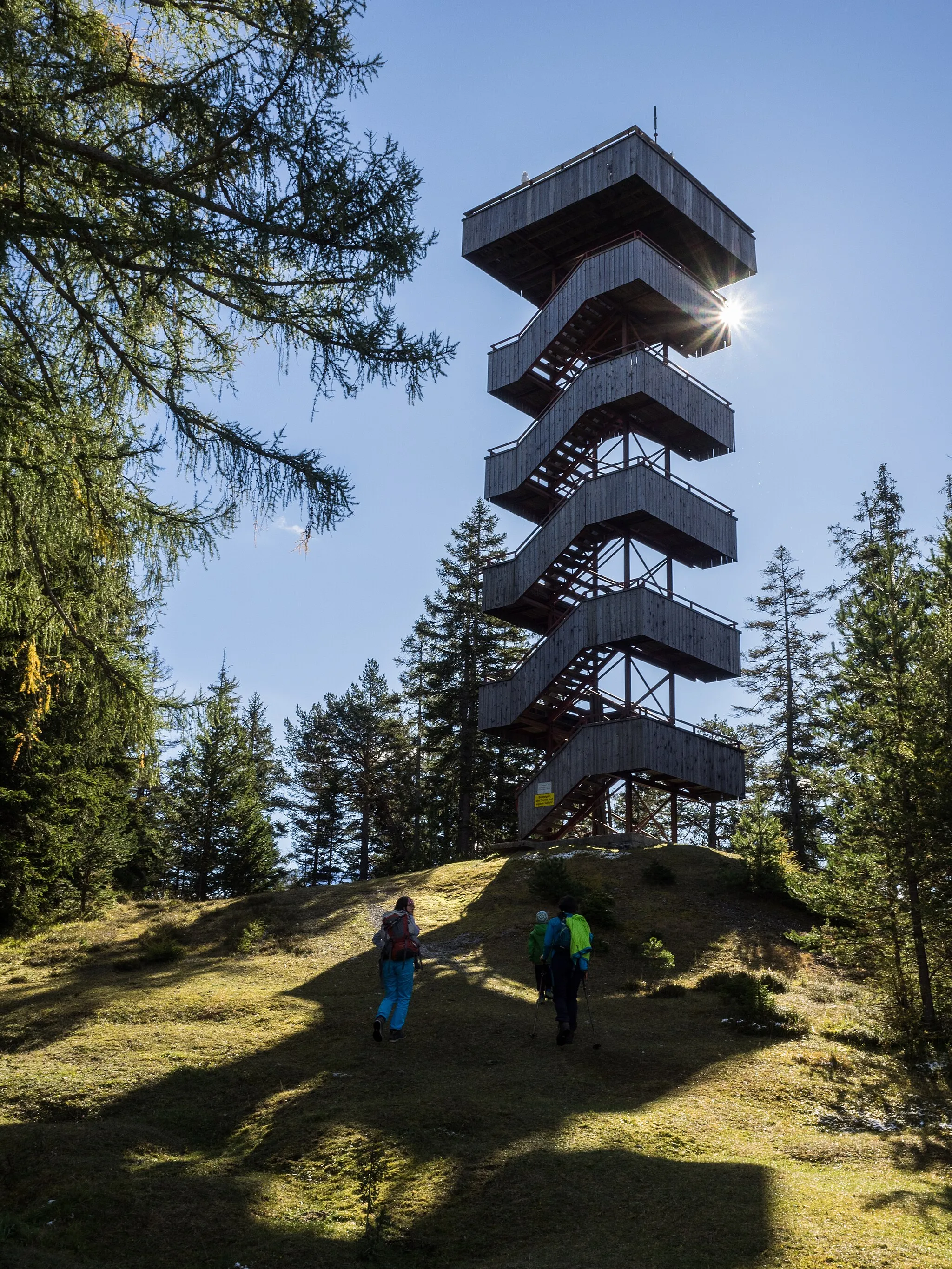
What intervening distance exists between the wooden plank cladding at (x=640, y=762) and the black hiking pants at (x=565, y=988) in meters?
13.9

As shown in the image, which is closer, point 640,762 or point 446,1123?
point 446,1123

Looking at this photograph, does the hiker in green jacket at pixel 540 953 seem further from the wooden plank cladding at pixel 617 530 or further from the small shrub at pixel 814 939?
the wooden plank cladding at pixel 617 530

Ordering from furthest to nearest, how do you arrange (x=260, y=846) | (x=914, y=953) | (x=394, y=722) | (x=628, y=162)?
1. (x=394, y=722)
2. (x=260, y=846)
3. (x=628, y=162)
4. (x=914, y=953)

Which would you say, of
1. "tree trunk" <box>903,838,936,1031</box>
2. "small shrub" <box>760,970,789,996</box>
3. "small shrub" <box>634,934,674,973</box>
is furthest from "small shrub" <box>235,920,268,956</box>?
"tree trunk" <box>903,838,936,1031</box>

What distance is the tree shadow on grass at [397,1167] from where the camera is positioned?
293 inches

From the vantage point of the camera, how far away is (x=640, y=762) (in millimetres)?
27438

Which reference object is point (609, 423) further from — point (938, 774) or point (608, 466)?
point (938, 774)

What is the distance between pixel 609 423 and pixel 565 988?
70.1ft

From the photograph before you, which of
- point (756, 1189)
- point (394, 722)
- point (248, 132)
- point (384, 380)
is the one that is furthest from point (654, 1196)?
point (394, 722)

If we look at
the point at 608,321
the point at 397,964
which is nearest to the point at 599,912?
the point at 397,964

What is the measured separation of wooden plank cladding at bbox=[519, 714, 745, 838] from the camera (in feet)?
91.0

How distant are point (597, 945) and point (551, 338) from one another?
18895 millimetres

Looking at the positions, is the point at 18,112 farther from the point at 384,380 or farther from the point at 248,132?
the point at 384,380

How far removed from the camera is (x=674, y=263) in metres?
31.7
